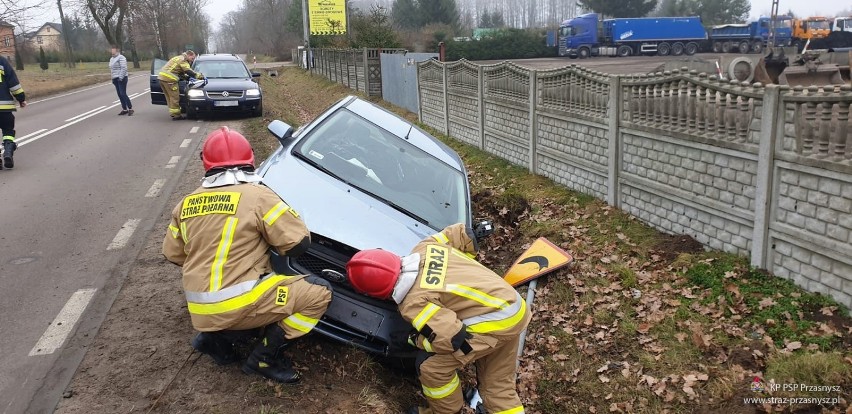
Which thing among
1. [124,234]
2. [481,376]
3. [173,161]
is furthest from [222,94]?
[481,376]

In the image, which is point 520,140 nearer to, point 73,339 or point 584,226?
point 584,226

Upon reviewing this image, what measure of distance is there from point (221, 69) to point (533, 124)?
11.1 m

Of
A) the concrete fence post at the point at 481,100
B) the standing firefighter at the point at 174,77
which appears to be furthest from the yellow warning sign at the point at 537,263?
the standing firefighter at the point at 174,77

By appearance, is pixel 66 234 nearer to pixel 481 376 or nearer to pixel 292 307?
pixel 292 307

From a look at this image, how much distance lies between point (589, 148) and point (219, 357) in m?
5.01

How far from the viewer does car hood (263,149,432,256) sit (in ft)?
14.3

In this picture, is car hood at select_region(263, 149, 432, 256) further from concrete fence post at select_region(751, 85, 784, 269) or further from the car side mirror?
concrete fence post at select_region(751, 85, 784, 269)

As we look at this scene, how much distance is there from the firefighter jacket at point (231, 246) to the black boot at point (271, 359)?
0.25 metres

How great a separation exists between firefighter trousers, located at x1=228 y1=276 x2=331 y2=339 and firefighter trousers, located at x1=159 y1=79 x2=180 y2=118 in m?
14.4

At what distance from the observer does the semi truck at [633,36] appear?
52188mm

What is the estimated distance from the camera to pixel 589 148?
24.9 feet

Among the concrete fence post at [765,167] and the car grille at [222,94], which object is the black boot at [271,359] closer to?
the concrete fence post at [765,167]

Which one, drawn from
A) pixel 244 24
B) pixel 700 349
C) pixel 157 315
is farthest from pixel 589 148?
pixel 244 24

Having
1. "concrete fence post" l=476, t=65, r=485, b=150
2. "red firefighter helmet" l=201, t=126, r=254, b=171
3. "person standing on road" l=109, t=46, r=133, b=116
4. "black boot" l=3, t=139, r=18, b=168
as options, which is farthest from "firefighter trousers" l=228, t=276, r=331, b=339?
"person standing on road" l=109, t=46, r=133, b=116
